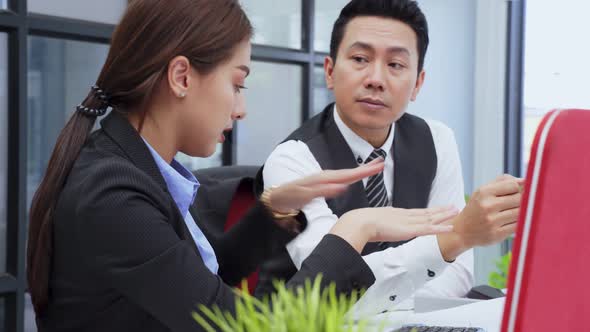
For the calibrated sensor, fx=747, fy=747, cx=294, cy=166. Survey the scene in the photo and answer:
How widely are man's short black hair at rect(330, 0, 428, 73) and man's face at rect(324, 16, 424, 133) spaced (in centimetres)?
2

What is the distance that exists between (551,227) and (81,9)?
2409mm

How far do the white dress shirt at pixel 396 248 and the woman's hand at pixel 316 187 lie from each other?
175 millimetres

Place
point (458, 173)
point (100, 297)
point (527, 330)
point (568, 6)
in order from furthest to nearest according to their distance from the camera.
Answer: point (568, 6)
point (458, 173)
point (100, 297)
point (527, 330)

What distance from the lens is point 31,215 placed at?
1.19m

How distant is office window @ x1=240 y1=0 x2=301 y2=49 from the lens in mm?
3607

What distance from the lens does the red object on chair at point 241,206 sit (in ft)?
6.05

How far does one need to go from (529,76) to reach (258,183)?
2.92 meters

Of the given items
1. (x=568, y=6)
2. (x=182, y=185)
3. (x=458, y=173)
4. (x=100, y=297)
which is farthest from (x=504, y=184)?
(x=568, y=6)

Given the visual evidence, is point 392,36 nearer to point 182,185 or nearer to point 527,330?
point 182,185

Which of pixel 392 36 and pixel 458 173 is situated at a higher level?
pixel 392 36

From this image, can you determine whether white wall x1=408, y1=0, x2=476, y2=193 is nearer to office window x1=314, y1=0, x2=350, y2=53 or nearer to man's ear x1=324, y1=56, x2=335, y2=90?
office window x1=314, y1=0, x2=350, y2=53

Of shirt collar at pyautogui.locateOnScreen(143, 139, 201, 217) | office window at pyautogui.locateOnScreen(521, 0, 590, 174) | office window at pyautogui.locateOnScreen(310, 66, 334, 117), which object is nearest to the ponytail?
shirt collar at pyautogui.locateOnScreen(143, 139, 201, 217)

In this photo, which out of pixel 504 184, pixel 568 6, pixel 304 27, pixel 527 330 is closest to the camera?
pixel 527 330

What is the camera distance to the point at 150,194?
3.74ft
